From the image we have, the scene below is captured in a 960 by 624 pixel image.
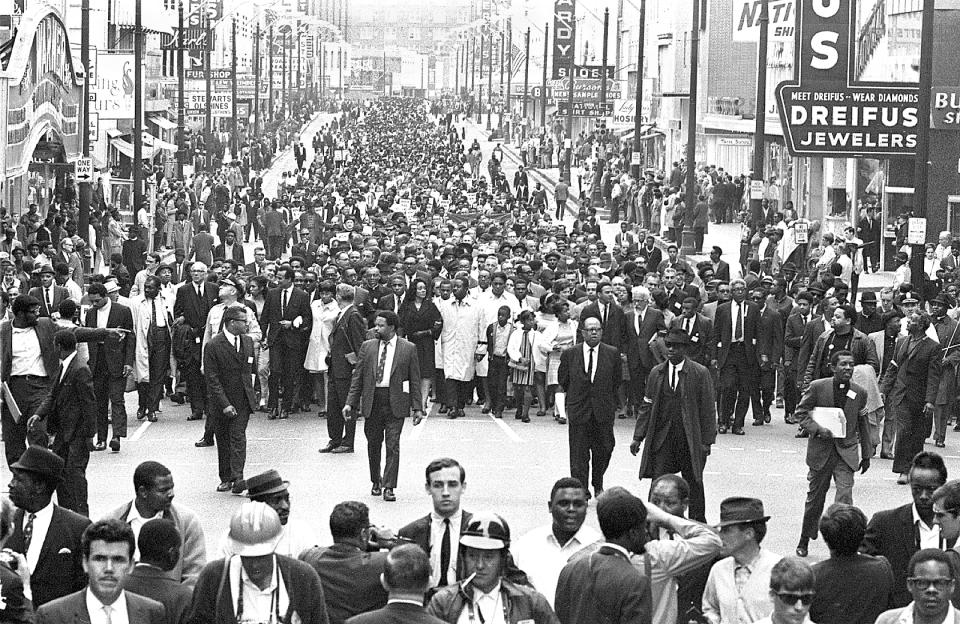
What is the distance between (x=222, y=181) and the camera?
55188 mm

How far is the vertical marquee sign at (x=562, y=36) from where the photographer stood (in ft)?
255

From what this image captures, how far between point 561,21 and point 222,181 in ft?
103

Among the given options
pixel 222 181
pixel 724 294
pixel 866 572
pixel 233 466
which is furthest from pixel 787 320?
pixel 222 181

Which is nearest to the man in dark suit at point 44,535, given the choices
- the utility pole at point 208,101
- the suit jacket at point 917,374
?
the suit jacket at point 917,374

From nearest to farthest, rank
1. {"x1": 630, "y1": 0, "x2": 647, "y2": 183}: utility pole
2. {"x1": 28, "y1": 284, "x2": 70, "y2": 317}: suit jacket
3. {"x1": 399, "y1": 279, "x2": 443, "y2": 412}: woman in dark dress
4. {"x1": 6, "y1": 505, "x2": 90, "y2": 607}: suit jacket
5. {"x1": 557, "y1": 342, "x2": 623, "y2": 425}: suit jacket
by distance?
{"x1": 6, "y1": 505, "x2": 90, "y2": 607}: suit jacket
{"x1": 557, "y1": 342, "x2": 623, "y2": 425}: suit jacket
{"x1": 28, "y1": 284, "x2": 70, "y2": 317}: suit jacket
{"x1": 399, "y1": 279, "x2": 443, "y2": 412}: woman in dark dress
{"x1": 630, "y1": 0, "x2": 647, "y2": 183}: utility pole

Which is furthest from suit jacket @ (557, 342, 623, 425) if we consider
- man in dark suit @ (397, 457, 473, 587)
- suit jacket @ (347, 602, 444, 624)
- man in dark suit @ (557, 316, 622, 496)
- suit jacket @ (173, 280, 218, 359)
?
suit jacket @ (347, 602, 444, 624)

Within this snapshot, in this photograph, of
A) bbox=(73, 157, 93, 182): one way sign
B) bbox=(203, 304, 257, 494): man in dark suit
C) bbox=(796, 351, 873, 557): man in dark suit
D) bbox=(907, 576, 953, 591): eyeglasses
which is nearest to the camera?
bbox=(907, 576, 953, 591): eyeglasses

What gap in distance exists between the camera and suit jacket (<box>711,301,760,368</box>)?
19516 mm

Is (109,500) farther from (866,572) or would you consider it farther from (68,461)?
(866,572)

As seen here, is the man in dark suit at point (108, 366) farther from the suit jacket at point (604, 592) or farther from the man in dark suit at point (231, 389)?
the suit jacket at point (604, 592)

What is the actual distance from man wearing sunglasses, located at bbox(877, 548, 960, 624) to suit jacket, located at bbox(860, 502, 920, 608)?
1.79m

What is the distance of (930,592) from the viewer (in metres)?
7.58

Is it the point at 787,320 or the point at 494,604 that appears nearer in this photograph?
the point at 494,604

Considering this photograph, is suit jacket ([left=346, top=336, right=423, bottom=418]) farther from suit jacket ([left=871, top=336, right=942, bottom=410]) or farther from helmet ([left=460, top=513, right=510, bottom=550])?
helmet ([left=460, top=513, right=510, bottom=550])
